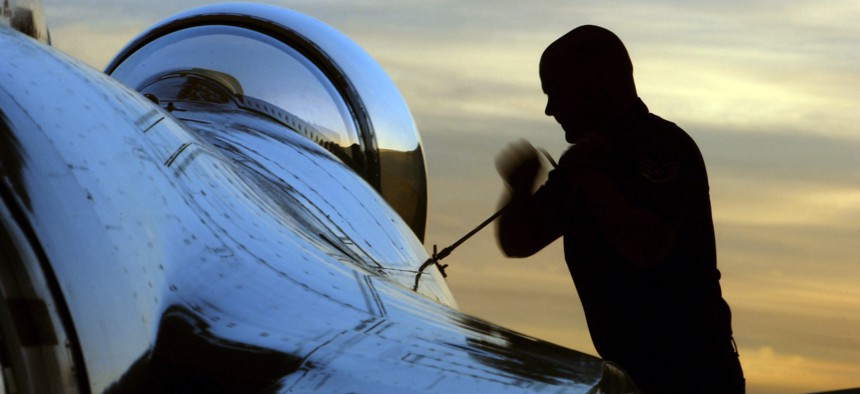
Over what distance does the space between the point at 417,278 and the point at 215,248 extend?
6.51ft

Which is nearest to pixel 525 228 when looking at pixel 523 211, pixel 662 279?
pixel 523 211

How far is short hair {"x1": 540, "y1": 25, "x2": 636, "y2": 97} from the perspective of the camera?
11.7 ft

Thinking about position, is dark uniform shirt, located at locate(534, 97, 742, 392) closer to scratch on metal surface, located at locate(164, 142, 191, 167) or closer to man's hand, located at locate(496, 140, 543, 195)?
man's hand, located at locate(496, 140, 543, 195)

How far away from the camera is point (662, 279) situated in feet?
11.5

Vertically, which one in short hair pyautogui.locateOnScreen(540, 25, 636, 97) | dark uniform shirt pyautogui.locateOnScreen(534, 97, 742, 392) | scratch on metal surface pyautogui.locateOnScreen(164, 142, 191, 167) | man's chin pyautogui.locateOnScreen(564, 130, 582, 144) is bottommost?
scratch on metal surface pyautogui.locateOnScreen(164, 142, 191, 167)

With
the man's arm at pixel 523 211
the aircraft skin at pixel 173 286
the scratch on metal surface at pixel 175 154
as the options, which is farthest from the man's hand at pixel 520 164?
the scratch on metal surface at pixel 175 154

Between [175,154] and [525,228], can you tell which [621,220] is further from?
[175,154]

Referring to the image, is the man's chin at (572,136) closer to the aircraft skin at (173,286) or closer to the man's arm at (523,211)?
the man's arm at (523,211)

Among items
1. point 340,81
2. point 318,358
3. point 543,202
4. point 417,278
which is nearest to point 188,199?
point 318,358

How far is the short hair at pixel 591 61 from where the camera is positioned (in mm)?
3564

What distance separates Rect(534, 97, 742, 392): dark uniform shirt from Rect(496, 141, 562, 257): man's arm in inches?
4.1

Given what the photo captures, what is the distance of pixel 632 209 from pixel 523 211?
450 millimetres

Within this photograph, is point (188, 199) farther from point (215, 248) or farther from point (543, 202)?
point (543, 202)

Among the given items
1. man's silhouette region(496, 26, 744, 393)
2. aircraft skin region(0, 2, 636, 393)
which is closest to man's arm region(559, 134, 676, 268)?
man's silhouette region(496, 26, 744, 393)
